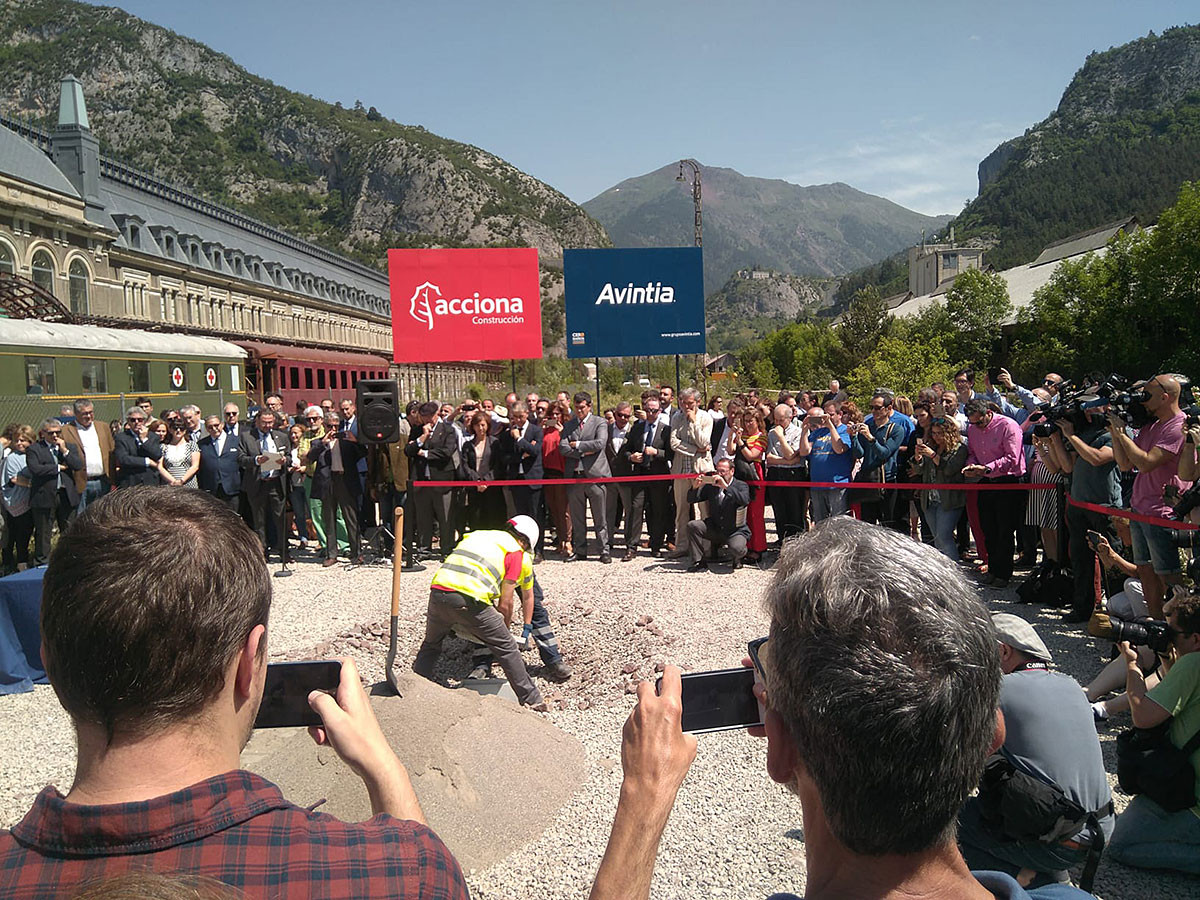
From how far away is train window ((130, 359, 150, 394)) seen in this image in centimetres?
2097

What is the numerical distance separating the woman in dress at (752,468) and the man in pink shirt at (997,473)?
261cm

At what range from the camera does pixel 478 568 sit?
231 inches

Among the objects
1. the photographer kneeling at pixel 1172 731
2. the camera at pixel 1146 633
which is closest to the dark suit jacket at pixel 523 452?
the camera at pixel 1146 633

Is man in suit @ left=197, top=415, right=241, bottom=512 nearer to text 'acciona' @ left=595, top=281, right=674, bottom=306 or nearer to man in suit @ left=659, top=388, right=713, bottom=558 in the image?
man in suit @ left=659, top=388, right=713, bottom=558

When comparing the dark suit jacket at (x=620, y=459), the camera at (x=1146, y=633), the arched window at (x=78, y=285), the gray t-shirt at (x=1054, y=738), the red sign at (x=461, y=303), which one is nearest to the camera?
the gray t-shirt at (x=1054, y=738)

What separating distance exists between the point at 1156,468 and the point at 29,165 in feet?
166

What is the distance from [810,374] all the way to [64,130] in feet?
162

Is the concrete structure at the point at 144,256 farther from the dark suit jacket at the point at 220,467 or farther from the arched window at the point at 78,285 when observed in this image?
the dark suit jacket at the point at 220,467

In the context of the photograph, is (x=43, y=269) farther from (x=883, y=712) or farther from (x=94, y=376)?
(x=883, y=712)

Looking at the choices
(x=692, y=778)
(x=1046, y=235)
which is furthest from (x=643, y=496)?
(x=1046, y=235)

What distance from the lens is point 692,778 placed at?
16.8ft

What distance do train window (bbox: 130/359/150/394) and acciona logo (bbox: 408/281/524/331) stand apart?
11621mm

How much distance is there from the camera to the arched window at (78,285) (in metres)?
40.2

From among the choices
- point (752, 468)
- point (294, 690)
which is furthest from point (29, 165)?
point (294, 690)
